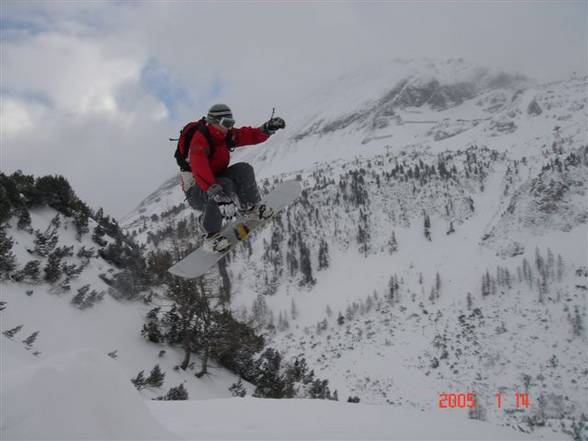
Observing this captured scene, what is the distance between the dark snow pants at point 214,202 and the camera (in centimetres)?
666

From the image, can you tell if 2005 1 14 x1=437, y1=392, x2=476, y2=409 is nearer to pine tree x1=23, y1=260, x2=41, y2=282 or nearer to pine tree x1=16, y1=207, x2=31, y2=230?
pine tree x1=23, y1=260, x2=41, y2=282

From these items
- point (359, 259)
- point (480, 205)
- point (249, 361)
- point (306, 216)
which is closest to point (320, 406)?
point (249, 361)

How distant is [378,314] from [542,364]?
2823cm

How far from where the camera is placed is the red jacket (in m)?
5.91

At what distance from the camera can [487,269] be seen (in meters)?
82.9

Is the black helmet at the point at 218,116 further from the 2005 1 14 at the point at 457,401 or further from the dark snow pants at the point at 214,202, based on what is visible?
the 2005 1 14 at the point at 457,401

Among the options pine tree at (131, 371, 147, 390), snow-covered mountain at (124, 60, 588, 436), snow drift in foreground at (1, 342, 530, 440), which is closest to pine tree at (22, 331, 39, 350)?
pine tree at (131, 371, 147, 390)

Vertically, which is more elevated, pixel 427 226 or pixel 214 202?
pixel 214 202

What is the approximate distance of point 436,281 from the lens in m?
82.2

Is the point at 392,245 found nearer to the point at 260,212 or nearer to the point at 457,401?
the point at 457,401

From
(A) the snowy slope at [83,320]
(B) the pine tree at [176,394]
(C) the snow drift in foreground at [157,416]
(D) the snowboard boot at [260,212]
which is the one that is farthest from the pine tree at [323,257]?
(D) the snowboard boot at [260,212]

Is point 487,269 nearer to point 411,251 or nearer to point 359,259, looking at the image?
point 411,251

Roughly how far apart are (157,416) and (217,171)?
14.0ft

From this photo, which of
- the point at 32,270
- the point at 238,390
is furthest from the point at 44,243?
the point at 238,390
